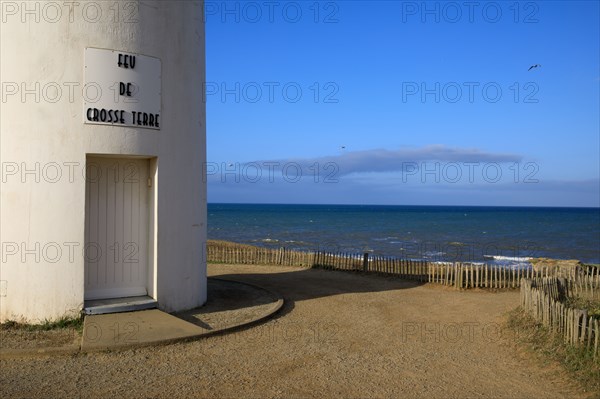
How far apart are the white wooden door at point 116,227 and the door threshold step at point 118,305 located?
9.2 inches

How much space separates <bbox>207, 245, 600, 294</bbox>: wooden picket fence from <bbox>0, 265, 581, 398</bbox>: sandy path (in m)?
4.28

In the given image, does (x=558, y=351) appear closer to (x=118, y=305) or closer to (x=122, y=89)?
(x=118, y=305)

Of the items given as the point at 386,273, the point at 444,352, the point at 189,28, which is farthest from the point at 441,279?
the point at 189,28

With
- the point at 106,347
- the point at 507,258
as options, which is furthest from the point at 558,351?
the point at 507,258

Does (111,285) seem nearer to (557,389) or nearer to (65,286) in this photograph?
(65,286)

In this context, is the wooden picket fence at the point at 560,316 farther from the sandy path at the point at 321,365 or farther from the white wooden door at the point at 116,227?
the white wooden door at the point at 116,227

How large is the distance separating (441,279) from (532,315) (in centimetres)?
590

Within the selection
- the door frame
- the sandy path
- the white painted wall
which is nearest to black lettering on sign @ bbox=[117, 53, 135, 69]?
the white painted wall

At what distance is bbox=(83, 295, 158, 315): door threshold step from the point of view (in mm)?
9188

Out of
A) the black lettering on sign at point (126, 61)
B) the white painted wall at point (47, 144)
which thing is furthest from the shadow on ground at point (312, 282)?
the black lettering on sign at point (126, 61)

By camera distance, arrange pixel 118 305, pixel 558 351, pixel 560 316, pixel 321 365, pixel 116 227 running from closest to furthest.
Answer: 1. pixel 321 365
2. pixel 558 351
3. pixel 560 316
4. pixel 118 305
5. pixel 116 227

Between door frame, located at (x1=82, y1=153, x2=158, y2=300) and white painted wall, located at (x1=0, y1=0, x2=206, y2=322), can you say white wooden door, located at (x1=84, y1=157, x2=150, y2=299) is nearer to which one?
door frame, located at (x1=82, y1=153, x2=158, y2=300)

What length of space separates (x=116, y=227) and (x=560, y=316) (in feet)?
26.7

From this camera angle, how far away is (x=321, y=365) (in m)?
7.63
